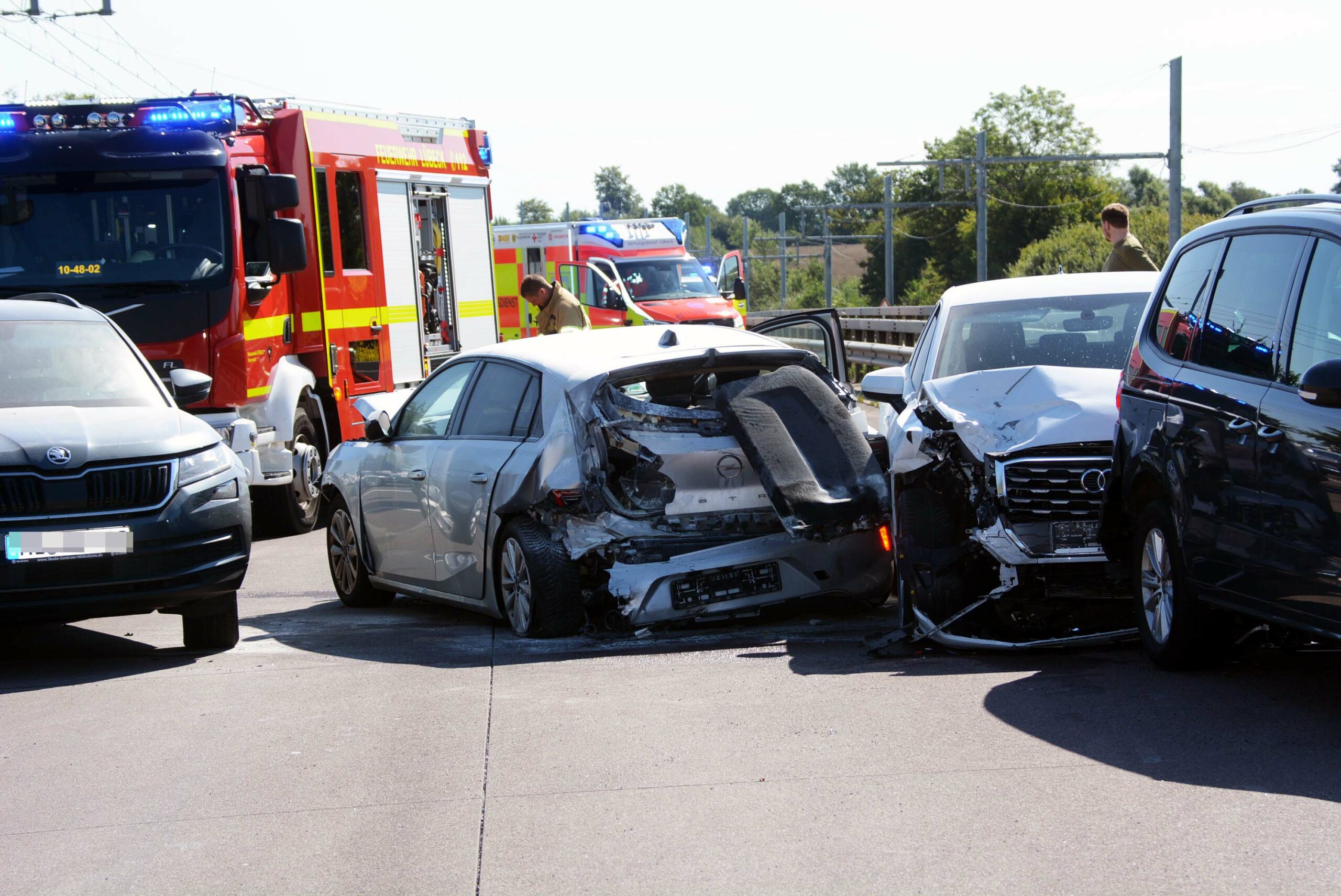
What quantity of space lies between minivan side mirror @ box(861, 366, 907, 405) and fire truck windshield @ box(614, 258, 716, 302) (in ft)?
66.1

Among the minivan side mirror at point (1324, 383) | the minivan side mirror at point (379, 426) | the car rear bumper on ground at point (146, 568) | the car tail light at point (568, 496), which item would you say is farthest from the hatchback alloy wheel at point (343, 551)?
the minivan side mirror at point (1324, 383)

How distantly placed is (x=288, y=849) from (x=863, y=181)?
193m

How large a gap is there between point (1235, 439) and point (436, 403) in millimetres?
4851

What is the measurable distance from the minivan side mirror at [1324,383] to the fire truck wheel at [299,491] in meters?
9.84

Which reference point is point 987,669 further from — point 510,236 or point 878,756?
point 510,236

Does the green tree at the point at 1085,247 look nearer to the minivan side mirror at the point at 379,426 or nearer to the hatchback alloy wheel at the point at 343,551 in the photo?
the hatchback alloy wheel at the point at 343,551

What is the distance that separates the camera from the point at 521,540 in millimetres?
8164

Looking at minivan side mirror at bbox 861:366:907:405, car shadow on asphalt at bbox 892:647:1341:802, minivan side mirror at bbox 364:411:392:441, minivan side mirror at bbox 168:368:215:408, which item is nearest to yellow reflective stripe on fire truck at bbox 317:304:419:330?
minivan side mirror at bbox 168:368:215:408

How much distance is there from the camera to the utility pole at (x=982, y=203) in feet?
154

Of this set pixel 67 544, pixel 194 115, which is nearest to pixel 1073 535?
pixel 67 544

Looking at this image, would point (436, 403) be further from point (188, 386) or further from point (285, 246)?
point (285, 246)

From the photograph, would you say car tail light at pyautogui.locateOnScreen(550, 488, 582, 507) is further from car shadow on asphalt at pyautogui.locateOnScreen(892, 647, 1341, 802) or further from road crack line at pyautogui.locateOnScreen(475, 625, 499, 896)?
car shadow on asphalt at pyautogui.locateOnScreen(892, 647, 1341, 802)

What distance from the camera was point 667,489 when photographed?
815 centimetres

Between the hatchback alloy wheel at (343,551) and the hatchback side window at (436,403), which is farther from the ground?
the hatchback side window at (436,403)
